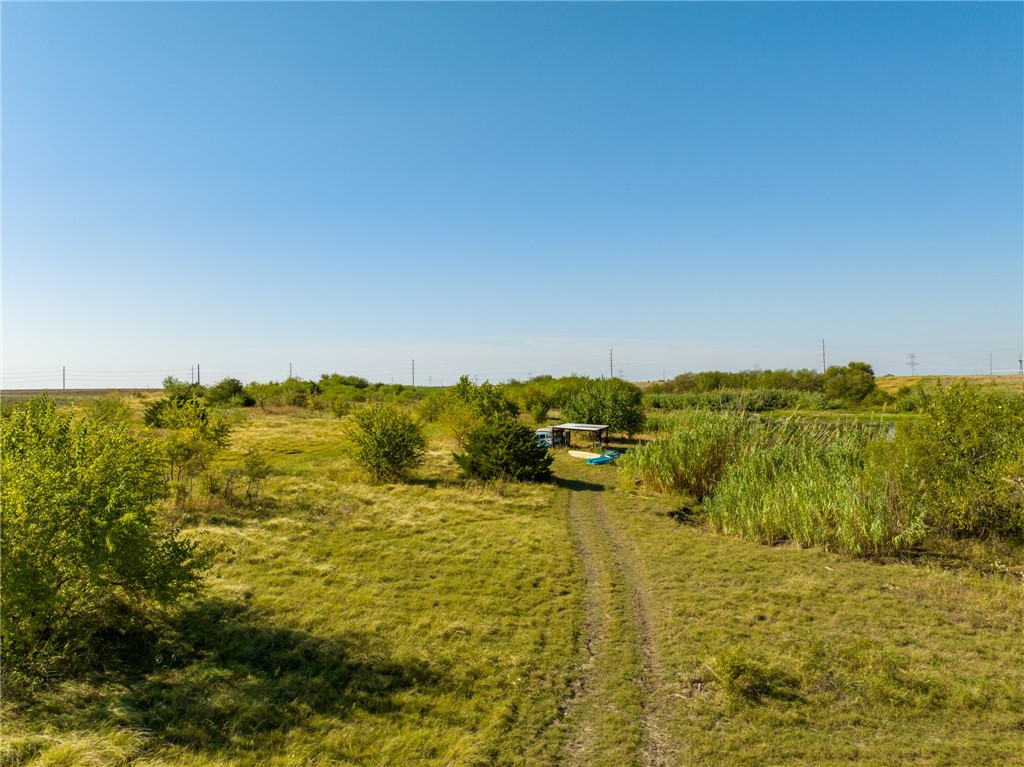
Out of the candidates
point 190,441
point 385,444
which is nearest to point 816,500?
point 385,444

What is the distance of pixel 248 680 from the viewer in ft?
26.0

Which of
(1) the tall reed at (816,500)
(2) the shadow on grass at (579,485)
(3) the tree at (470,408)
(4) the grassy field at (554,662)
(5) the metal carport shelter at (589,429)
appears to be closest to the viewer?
(4) the grassy field at (554,662)

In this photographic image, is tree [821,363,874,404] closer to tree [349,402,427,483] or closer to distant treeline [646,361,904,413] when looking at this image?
distant treeline [646,361,904,413]

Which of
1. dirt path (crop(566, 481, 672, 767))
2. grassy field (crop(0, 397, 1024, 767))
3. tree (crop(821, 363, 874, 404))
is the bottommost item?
dirt path (crop(566, 481, 672, 767))

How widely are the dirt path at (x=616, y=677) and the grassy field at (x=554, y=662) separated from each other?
0.14ft

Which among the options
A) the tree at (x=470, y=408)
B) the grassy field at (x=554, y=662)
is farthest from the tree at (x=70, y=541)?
the tree at (x=470, y=408)

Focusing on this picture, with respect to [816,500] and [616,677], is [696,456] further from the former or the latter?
[616,677]

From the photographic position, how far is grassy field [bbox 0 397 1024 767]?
6.52m

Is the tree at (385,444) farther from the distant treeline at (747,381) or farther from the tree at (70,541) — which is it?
the distant treeline at (747,381)

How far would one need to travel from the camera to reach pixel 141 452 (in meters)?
9.52

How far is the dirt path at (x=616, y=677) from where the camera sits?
6.68 meters

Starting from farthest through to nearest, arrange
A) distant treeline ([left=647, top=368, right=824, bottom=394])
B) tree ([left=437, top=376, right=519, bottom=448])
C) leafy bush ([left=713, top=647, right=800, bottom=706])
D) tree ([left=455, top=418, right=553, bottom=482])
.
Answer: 1. distant treeline ([left=647, top=368, right=824, bottom=394])
2. tree ([left=437, top=376, right=519, bottom=448])
3. tree ([left=455, top=418, right=553, bottom=482])
4. leafy bush ([left=713, top=647, right=800, bottom=706])

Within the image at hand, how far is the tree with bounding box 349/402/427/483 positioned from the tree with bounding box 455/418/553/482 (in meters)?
2.44

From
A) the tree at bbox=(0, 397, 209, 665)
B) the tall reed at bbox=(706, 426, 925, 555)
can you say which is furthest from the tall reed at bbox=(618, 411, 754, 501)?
the tree at bbox=(0, 397, 209, 665)
